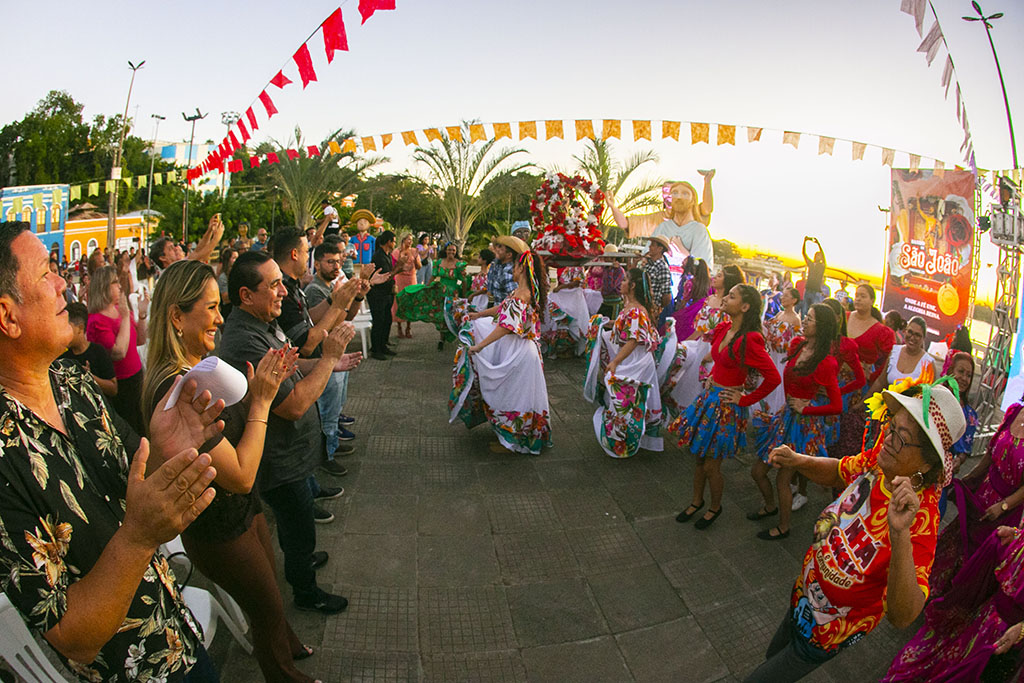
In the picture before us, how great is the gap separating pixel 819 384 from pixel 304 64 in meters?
6.08

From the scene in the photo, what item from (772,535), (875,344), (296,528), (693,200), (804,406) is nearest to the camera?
(296,528)

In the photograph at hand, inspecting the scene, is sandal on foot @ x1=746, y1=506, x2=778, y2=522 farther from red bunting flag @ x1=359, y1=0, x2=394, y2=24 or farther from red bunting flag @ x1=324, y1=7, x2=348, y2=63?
red bunting flag @ x1=324, y1=7, x2=348, y2=63

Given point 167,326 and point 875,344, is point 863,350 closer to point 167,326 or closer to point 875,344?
point 875,344

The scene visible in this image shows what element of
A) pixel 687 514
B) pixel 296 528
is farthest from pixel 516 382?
pixel 296 528

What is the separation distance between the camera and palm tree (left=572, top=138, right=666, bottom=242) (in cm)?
1616

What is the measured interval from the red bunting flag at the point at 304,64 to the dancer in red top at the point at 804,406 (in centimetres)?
570

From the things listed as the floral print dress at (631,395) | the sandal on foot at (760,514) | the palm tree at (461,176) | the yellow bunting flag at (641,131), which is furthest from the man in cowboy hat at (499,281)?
Answer: the palm tree at (461,176)

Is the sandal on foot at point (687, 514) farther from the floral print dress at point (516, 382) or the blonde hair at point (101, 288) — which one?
the blonde hair at point (101, 288)

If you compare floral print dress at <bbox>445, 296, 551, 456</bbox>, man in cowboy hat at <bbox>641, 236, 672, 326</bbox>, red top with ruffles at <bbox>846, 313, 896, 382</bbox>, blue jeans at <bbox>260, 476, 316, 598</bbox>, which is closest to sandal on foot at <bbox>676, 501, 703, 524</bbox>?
floral print dress at <bbox>445, 296, 551, 456</bbox>

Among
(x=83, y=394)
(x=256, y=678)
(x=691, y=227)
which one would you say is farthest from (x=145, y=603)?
(x=691, y=227)

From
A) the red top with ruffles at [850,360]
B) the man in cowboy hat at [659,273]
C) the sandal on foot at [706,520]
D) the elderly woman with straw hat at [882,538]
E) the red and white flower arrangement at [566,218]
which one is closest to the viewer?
the elderly woman with straw hat at [882,538]

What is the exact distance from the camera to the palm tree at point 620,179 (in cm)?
1616

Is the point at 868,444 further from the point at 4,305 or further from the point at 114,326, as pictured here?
the point at 114,326

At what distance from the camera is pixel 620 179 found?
1653cm
